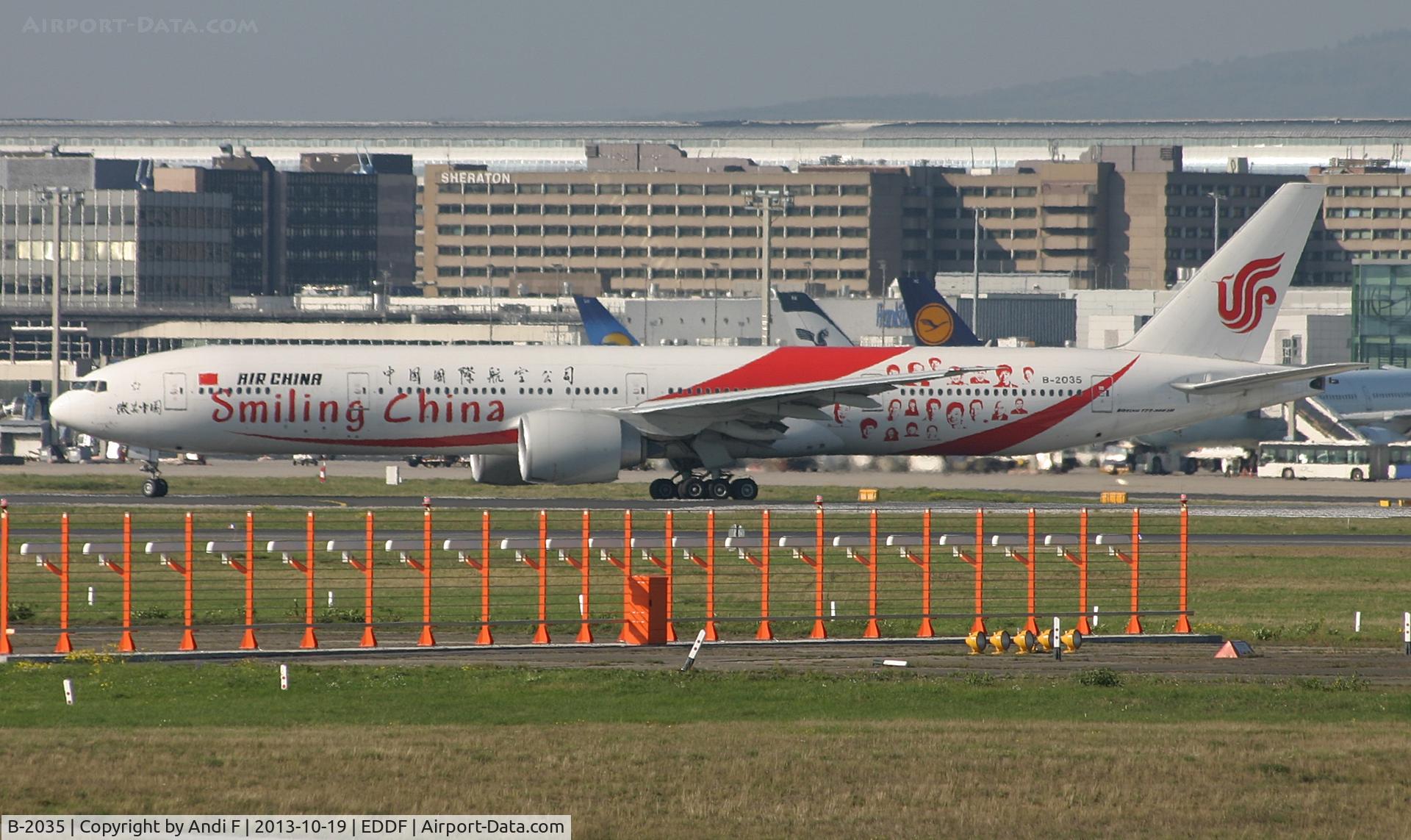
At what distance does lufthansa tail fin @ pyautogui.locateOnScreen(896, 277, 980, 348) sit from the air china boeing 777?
44911 mm

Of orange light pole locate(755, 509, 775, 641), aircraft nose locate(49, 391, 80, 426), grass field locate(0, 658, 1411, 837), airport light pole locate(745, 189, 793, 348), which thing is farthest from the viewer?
airport light pole locate(745, 189, 793, 348)

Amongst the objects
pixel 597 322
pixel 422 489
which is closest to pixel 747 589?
pixel 422 489

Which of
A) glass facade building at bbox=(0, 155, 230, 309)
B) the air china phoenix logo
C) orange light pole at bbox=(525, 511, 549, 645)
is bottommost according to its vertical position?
orange light pole at bbox=(525, 511, 549, 645)

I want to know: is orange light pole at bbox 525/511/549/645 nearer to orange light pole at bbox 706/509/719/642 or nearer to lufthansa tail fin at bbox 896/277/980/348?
orange light pole at bbox 706/509/719/642

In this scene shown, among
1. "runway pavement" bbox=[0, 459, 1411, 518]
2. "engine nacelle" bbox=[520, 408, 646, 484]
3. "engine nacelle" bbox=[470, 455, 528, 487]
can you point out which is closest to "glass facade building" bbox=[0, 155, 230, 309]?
"runway pavement" bbox=[0, 459, 1411, 518]

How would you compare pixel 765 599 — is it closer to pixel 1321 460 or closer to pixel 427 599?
pixel 427 599

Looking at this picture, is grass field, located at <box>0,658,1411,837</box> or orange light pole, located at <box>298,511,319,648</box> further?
orange light pole, located at <box>298,511,319,648</box>

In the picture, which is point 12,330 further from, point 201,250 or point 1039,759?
point 1039,759

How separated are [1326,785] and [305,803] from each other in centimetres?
829

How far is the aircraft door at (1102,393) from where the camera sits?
5441 centimetres

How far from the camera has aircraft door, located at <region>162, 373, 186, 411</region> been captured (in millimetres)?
50125

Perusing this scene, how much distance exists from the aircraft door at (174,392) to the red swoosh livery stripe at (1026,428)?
20.3 metres

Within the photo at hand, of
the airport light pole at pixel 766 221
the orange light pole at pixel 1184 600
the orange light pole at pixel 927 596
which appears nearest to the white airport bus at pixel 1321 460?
the airport light pole at pixel 766 221

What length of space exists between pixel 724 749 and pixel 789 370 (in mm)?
36109
